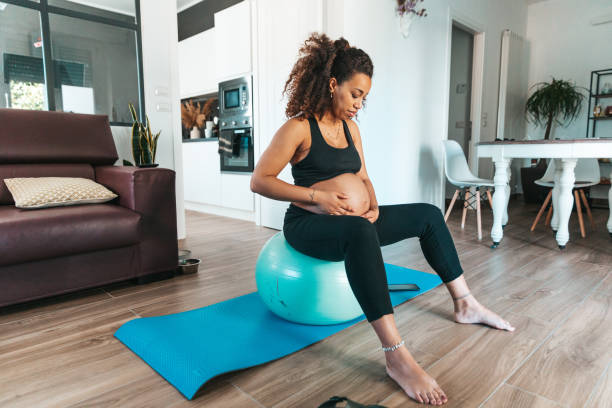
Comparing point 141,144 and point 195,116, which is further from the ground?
point 195,116

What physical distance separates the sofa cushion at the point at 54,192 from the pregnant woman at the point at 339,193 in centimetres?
106

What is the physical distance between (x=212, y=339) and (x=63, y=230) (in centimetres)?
84

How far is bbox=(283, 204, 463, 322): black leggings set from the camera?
1.09 m

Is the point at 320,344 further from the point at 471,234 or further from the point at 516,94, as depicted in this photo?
the point at 516,94

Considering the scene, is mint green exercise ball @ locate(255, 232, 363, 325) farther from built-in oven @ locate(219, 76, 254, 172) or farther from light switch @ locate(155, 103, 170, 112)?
built-in oven @ locate(219, 76, 254, 172)

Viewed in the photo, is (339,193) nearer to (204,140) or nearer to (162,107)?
(162,107)

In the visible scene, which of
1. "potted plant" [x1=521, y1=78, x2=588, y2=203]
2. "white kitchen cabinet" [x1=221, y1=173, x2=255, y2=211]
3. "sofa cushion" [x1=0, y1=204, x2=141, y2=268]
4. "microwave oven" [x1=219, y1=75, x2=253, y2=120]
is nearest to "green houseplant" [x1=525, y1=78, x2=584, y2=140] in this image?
"potted plant" [x1=521, y1=78, x2=588, y2=203]

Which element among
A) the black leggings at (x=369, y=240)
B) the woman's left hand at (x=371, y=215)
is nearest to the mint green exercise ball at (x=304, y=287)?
the black leggings at (x=369, y=240)

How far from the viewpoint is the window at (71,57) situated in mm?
2557

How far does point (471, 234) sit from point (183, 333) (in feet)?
8.24

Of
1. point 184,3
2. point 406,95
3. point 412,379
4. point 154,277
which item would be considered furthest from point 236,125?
point 412,379

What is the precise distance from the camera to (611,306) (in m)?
1.70

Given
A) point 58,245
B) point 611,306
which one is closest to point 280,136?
point 58,245

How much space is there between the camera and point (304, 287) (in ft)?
4.47
